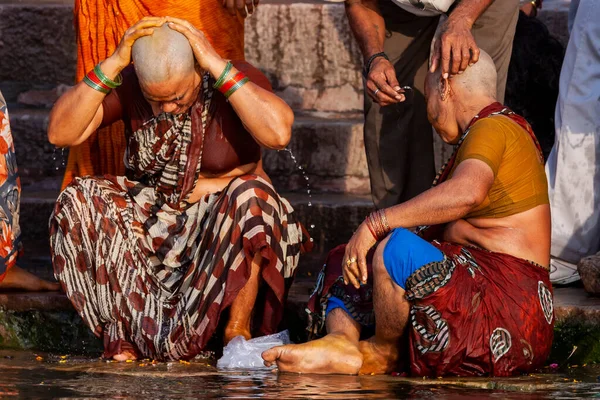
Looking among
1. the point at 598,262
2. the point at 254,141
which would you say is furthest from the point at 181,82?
the point at 598,262

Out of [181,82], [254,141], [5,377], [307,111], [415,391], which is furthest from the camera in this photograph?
[307,111]

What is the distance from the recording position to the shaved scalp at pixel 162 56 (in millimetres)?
5020

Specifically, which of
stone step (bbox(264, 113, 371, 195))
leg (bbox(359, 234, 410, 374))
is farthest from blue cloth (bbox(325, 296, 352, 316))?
stone step (bbox(264, 113, 371, 195))

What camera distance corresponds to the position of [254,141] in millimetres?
5430

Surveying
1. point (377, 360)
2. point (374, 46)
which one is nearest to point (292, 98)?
point (374, 46)

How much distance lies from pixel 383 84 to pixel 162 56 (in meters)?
0.97

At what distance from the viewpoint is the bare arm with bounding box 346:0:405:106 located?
5.27 m

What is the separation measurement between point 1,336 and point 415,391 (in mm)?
2350

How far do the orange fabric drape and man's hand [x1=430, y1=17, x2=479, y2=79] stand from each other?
142cm

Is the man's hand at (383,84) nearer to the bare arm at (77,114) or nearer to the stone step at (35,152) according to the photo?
the bare arm at (77,114)

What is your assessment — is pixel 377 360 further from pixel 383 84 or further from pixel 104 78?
pixel 104 78

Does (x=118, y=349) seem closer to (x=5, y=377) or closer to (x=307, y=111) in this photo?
(x=5, y=377)

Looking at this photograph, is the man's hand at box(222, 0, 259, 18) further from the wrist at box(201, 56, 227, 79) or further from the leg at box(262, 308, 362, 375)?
the leg at box(262, 308, 362, 375)

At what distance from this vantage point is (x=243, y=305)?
5.17 metres
